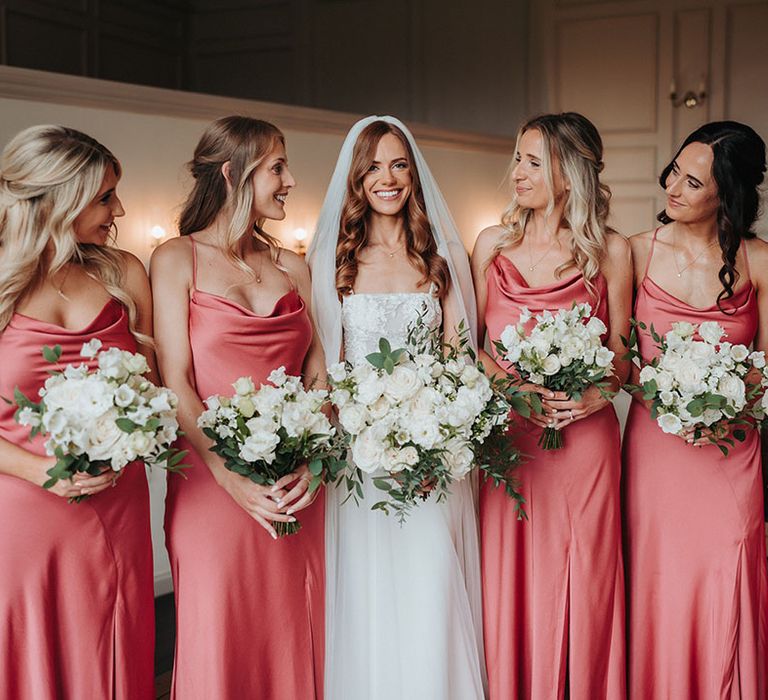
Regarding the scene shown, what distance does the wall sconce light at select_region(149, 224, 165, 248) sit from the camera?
24.3 ft

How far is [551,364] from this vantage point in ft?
10.1

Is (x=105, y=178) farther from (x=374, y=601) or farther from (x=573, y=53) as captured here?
(x=573, y=53)

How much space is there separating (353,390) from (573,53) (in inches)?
348

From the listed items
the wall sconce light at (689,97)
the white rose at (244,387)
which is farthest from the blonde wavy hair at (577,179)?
the wall sconce light at (689,97)

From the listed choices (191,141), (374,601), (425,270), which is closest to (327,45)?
(191,141)

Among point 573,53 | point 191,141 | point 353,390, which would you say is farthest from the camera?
point 573,53

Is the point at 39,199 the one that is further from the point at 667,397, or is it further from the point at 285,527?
the point at 667,397

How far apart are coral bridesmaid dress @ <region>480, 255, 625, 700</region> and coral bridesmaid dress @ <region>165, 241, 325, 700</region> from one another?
0.78 metres

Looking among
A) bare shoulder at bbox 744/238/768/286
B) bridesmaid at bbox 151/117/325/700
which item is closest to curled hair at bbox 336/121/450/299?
bridesmaid at bbox 151/117/325/700

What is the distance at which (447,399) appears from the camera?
112 inches

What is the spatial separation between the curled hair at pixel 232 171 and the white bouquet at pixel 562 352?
3.15 feet

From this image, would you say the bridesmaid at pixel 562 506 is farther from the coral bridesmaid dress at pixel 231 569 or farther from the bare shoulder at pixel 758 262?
the coral bridesmaid dress at pixel 231 569

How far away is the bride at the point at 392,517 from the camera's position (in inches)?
130

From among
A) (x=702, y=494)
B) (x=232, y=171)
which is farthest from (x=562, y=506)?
(x=232, y=171)
